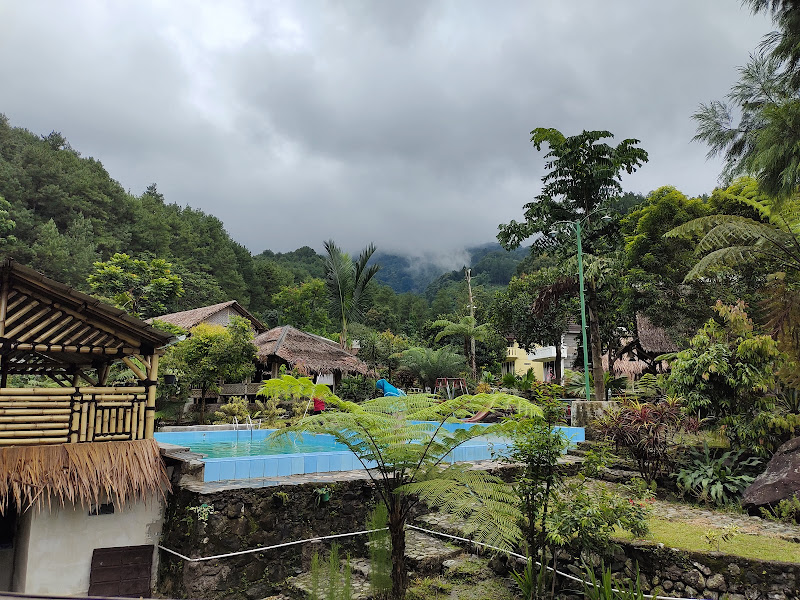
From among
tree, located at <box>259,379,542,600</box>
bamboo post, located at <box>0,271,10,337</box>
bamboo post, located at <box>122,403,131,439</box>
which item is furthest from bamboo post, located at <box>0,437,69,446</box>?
tree, located at <box>259,379,542,600</box>

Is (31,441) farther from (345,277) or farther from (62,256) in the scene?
(62,256)

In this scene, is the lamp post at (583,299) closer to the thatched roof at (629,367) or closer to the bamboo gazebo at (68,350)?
the bamboo gazebo at (68,350)

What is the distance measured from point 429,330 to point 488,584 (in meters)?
24.3

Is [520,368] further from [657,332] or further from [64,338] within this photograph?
[64,338]

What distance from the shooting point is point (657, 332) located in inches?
Answer: 682

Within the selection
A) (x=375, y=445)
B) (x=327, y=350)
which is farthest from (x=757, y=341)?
(x=327, y=350)

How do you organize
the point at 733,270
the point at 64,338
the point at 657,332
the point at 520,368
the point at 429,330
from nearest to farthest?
the point at 64,338 < the point at 733,270 < the point at 657,332 < the point at 429,330 < the point at 520,368

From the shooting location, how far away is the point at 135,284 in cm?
2112

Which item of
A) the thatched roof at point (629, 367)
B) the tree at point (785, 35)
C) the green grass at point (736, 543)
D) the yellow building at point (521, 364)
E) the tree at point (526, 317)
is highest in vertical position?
the tree at point (785, 35)

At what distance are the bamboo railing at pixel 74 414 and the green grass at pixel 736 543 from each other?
5.77m

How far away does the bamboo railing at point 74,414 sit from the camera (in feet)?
18.5

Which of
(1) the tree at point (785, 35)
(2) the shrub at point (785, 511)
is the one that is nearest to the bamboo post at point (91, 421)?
(2) the shrub at point (785, 511)

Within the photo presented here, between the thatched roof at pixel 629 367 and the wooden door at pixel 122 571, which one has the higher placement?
the thatched roof at pixel 629 367

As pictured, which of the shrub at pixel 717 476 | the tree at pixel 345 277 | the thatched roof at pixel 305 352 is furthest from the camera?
the tree at pixel 345 277
